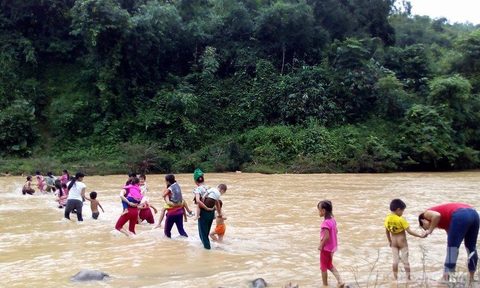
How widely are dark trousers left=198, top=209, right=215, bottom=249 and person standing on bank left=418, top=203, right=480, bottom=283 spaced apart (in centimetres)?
400

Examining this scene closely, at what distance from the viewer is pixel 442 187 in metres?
20.8

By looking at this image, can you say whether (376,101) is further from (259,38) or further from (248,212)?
(248,212)

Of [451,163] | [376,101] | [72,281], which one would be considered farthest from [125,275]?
[376,101]

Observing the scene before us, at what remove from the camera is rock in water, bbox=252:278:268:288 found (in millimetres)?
7082

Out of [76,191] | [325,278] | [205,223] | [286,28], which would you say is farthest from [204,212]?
[286,28]

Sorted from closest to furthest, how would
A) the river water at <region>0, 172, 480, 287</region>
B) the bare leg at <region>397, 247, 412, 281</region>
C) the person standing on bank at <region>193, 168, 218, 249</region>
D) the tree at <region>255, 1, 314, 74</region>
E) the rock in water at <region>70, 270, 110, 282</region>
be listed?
the bare leg at <region>397, 247, 412, 281</region>
the rock in water at <region>70, 270, 110, 282</region>
the river water at <region>0, 172, 480, 287</region>
the person standing on bank at <region>193, 168, 218, 249</region>
the tree at <region>255, 1, 314, 74</region>

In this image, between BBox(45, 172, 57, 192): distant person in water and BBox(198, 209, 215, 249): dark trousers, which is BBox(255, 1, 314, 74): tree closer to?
BBox(45, 172, 57, 192): distant person in water

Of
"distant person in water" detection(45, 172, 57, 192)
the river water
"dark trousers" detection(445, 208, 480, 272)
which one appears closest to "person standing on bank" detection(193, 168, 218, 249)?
the river water

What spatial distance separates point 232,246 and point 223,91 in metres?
26.8

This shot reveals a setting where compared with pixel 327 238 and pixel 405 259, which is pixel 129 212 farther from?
pixel 405 259

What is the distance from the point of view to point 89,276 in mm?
7406

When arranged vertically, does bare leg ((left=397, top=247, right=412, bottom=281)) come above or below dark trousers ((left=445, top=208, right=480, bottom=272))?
below

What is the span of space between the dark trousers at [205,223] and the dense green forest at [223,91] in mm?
19304

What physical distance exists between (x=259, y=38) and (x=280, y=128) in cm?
875
